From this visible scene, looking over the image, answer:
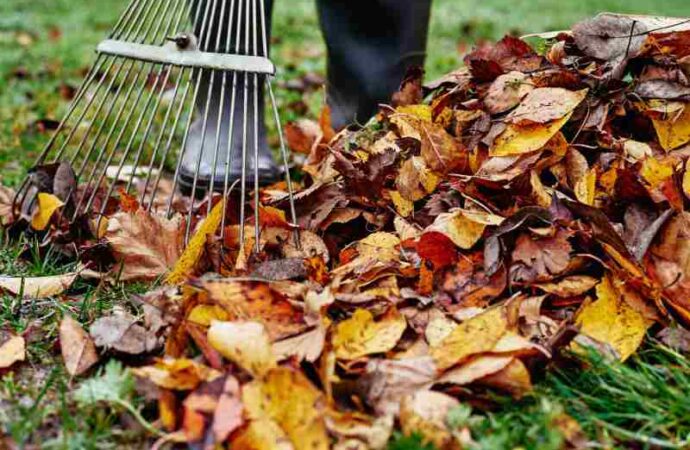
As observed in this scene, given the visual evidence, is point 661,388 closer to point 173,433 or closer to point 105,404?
point 173,433

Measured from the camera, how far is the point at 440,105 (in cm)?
175

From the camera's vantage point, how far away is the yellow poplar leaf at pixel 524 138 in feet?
4.97

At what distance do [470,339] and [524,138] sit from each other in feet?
1.64

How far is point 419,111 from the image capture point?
1.77 m

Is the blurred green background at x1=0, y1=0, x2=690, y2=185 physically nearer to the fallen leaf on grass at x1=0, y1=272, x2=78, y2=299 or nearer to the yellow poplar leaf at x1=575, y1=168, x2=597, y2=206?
the fallen leaf on grass at x1=0, y1=272, x2=78, y2=299

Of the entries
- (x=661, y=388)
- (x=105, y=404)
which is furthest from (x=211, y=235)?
(x=661, y=388)

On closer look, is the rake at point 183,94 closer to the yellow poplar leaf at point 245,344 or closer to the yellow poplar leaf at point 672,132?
the yellow poplar leaf at point 245,344

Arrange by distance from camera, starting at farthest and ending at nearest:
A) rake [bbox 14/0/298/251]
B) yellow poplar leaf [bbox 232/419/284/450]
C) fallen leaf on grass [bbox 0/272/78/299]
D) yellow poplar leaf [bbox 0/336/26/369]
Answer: rake [bbox 14/0/298/251], fallen leaf on grass [bbox 0/272/78/299], yellow poplar leaf [bbox 0/336/26/369], yellow poplar leaf [bbox 232/419/284/450]

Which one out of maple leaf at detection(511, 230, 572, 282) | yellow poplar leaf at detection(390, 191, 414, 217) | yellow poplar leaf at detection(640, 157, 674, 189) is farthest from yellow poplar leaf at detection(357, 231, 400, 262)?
yellow poplar leaf at detection(640, 157, 674, 189)

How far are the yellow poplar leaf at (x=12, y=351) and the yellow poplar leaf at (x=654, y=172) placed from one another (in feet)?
3.55

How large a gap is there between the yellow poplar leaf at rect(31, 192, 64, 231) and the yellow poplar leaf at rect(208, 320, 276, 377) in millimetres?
763

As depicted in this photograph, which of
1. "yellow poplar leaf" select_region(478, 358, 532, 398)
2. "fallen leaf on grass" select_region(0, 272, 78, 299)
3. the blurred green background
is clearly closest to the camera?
"yellow poplar leaf" select_region(478, 358, 532, 398)

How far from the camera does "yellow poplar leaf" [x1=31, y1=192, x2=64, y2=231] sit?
1.78 m

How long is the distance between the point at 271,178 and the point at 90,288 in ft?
2.29
